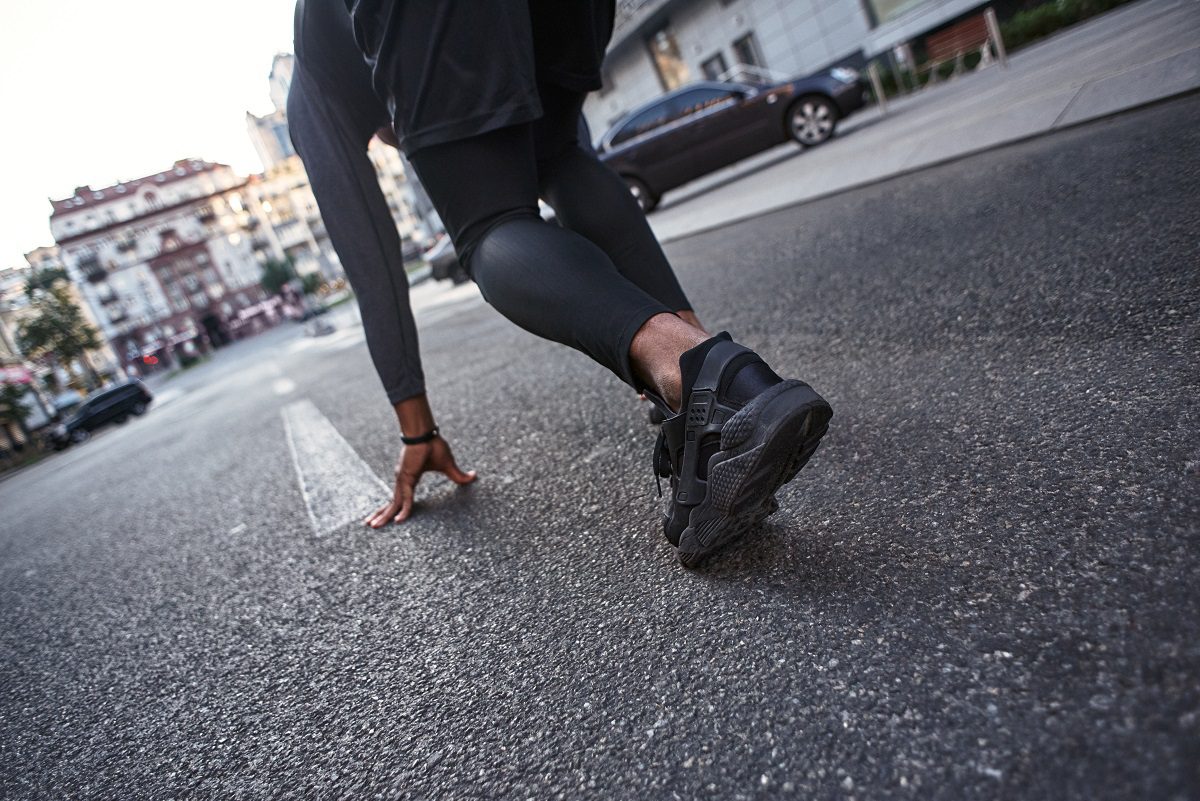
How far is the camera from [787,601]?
110 cm

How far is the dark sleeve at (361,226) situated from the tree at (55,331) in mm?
46423

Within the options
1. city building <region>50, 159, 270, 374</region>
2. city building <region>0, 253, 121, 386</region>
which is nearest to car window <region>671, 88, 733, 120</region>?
city building <region>0, 253, 121, 386</region>

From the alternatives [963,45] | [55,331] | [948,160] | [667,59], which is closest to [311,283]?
[55,331]

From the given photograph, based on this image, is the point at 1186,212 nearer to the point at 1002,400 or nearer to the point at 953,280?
the point at 953,280

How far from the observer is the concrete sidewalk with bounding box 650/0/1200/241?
13.7 ft

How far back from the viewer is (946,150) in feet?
16.3

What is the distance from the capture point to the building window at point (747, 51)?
22.2m

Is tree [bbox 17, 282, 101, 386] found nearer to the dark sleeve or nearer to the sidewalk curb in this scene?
the sidewalk curb

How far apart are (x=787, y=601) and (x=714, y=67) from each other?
2547 cm

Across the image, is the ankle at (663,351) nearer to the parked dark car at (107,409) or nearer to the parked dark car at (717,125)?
the parked dark car at (717,125)

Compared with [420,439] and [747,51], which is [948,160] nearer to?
[420,439]

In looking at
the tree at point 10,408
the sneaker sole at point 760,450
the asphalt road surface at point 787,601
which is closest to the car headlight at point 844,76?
the asphalt road surface at point 787,601

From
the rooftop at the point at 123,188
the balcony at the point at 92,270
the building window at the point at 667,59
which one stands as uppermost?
the rooftop at the point at 123,188

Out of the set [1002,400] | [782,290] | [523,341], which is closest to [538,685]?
[1002,400]
